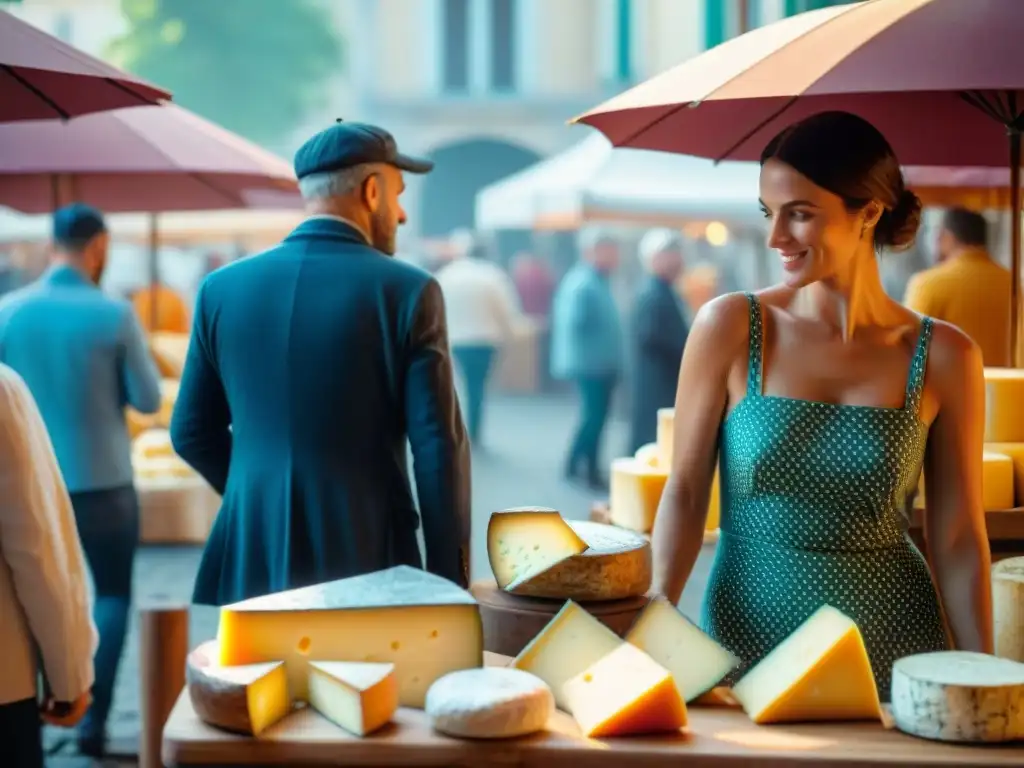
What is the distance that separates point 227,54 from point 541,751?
31101mm

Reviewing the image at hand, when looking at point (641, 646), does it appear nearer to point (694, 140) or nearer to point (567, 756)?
point (567, 756)

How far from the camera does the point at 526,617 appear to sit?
2555 millimetres

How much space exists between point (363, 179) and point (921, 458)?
1384 mm

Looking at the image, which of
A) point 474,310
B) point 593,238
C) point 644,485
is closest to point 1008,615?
point 644,485

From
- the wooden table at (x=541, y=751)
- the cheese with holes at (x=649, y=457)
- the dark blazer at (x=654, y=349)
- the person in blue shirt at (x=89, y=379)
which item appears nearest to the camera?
the wooden table at (x=541, y=751)

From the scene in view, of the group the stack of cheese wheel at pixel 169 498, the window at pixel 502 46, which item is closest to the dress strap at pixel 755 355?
the stack of cheese wheel at pixel 169 498

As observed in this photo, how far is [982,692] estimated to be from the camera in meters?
2.01

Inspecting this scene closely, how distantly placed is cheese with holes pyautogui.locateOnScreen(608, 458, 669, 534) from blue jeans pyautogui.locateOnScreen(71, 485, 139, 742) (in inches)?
80.6

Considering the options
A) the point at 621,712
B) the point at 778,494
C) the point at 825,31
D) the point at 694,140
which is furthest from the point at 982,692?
the point at 694,140

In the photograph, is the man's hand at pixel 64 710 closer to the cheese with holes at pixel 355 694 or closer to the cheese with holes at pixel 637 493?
the cheese with holes at pixel 355 694

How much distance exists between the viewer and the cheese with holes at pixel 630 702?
2.03 metres

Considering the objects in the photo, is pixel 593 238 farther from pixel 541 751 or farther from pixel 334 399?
pixel 541 751

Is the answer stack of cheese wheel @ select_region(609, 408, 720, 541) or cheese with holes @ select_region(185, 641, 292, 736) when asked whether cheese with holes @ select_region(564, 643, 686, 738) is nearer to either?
cheese with holes @ select_region(185, 641, 292, 736)

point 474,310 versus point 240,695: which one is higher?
point 474,310
